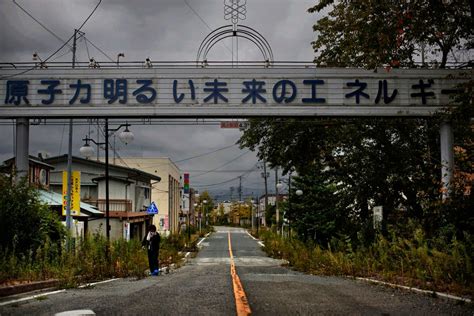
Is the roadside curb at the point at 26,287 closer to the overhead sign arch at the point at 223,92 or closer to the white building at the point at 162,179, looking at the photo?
the overhead sign arch at the point at 223,92

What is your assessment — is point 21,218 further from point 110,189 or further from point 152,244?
point 110,189

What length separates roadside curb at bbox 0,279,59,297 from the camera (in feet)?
35.2

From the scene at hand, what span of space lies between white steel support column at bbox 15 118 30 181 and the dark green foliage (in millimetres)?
2119

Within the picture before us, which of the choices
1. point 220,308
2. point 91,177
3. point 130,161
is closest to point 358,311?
point 220,308

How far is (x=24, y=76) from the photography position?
60.1ft

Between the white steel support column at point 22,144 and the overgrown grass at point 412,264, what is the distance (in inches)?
419

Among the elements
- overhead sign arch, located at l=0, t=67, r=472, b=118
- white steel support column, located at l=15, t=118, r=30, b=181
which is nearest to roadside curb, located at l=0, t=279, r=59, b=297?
white steel support column, located at l=15, t=118, r=30, b=181

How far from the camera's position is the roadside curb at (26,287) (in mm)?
10719

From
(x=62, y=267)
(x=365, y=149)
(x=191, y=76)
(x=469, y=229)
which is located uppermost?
(x=191, y=76)

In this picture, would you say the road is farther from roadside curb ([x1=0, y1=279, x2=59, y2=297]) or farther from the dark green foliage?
the dark green foliage

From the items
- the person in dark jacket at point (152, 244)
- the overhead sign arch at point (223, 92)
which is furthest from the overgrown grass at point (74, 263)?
the overhead sign arch at point (223, 92)

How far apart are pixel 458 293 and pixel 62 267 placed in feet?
34.8

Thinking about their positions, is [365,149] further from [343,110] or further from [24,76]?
[24,76]

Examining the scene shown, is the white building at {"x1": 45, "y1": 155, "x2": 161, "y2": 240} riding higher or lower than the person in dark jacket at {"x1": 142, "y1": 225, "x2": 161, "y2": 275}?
higher
